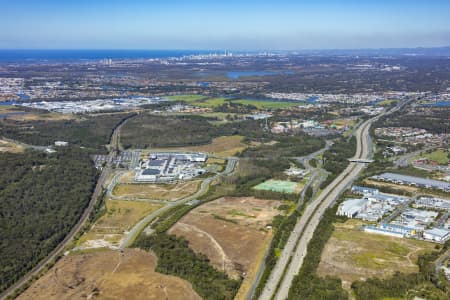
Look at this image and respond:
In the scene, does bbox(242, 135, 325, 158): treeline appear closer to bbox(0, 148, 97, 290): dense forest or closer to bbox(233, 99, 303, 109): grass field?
bbox(0, 148, 97, 290): dense forest

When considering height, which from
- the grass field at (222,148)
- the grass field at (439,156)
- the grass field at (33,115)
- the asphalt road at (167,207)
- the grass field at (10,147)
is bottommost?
the asphalt road at (167,207)

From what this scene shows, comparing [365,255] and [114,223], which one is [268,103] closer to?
[114,223]

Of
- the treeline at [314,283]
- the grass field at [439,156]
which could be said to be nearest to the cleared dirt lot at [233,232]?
the treeline at [314,283]

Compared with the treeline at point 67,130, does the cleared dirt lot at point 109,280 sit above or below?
below

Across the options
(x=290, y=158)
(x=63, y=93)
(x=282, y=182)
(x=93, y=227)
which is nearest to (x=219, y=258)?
(x=93, y=227)

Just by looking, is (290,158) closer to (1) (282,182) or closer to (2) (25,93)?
(1) (282,182)

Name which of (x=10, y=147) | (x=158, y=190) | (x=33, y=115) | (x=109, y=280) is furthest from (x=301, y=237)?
(x=33, y=115)

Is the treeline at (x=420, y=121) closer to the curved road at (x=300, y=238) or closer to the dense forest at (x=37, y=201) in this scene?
the curved road at (x=300, y=238)
